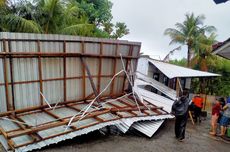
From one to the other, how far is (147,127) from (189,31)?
2048 cm

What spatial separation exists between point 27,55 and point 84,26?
27.1ft

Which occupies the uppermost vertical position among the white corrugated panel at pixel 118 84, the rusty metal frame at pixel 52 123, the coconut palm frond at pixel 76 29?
the coconut palm frond at pixel 76 29

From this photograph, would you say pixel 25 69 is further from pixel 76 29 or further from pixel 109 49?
pixel 76 29

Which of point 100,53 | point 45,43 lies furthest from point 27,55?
point 100,53

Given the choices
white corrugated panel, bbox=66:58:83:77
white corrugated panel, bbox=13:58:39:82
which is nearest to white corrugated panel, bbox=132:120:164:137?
white corrugated panel, bbox=66:58:83:77

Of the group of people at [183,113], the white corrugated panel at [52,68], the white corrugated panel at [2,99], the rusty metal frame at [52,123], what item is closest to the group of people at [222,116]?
the group of people at [183,113]

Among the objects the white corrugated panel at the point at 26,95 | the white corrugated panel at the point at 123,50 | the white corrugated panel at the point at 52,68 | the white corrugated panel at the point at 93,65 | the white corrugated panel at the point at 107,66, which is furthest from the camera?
the white corrugated panel at the point at 123,50

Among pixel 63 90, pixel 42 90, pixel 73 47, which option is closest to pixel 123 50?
pixel 73 47

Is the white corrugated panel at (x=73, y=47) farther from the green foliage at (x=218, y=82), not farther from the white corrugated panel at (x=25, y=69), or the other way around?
the green foliage at (x=218, y=82)

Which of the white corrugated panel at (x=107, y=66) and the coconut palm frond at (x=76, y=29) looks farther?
the coconut palm frond at (x=76, y=29)

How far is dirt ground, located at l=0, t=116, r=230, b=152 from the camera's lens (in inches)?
272

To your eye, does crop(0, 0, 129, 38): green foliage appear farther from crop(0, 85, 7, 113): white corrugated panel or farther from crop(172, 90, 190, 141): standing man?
crop(172, 90, 190, 141): standing man

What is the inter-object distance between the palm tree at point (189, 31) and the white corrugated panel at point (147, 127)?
1860cm

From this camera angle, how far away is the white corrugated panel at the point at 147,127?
8.32 meters
